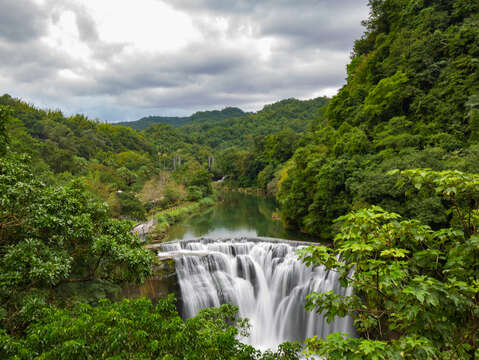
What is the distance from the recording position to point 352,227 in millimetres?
3174

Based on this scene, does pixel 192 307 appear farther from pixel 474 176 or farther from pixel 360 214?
pixel 474 176

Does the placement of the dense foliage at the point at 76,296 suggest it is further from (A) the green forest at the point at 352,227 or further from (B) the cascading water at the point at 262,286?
(B) the cascading water at the point at 262,286

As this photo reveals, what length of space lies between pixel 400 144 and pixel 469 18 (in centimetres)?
1126

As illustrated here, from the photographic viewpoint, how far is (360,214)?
3.07m

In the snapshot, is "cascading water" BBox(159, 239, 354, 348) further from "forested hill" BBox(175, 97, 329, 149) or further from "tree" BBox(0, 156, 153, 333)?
"forested hill" BBox(175, 97, 329, 149)

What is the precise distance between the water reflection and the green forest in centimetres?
201

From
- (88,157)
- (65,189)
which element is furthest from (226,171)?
(65,189)

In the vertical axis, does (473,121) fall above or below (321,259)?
above

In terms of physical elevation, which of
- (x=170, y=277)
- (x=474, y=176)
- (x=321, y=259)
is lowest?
(x=170, y=277)

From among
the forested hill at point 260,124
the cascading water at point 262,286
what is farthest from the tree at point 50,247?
the forested hill at point 260,124

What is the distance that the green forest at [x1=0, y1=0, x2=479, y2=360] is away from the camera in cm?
256

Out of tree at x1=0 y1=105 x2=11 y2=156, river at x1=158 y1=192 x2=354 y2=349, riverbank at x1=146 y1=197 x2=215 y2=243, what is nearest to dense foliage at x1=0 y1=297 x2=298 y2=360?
tree at x1=0 y1=105 x2=11 y2=156

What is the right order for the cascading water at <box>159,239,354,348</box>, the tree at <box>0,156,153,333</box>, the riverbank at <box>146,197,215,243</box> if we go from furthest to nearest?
the riverbank at <box>146,197,215,243</box>
the cascading water at <box>159,239,354,348</box>
the tree at <box>0,156,153,333</box>

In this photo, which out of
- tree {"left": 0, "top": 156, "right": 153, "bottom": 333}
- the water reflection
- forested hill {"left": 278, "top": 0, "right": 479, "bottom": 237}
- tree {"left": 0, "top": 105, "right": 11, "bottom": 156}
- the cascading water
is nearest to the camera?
tree {"left": 0, "top": 156, "right": 153, "bottom": 333}
